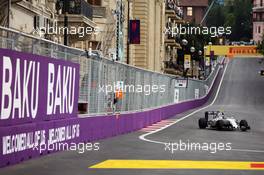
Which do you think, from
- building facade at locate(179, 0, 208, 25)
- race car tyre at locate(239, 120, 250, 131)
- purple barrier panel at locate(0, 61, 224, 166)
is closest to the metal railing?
purple barrier panel at locate(0, 61, 224, 166)

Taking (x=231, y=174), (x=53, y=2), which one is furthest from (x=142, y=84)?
(x=231, y=174)

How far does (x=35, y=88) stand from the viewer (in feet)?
49.2

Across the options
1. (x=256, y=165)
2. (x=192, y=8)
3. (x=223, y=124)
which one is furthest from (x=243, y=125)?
(x=192, y=8)

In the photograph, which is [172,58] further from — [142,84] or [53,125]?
[53,125]

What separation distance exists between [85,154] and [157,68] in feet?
186

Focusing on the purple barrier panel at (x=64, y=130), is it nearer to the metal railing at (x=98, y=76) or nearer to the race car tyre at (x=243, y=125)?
the metal railing at (x=98, y=76)

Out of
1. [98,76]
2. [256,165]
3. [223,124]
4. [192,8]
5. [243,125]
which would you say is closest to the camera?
[256,165]

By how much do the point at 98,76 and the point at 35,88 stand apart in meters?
6.89

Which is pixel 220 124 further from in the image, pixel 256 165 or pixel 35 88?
pixel 35 88

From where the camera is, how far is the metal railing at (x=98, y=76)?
47.4ft

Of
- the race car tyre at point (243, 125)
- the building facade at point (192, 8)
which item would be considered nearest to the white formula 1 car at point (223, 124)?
the race car tyre at point (243, 125)

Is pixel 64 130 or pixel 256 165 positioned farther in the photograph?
pixel 64 130

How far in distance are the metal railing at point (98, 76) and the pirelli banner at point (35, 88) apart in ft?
0.76

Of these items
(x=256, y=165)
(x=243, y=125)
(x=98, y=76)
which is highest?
(x=98, y=76)
